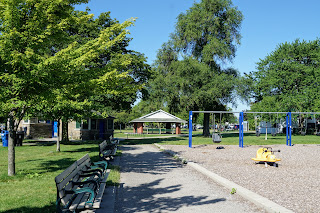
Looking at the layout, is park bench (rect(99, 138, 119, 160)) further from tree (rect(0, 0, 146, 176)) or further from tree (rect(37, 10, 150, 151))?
tree (rect(0, 0, 146, 176))

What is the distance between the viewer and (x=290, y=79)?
4322 cm

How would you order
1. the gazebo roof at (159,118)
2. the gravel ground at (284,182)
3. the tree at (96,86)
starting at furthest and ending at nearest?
1. the gazebo roof at (159,118)
2. the tree at (96,86)
3. the gravel ground at (284,182)

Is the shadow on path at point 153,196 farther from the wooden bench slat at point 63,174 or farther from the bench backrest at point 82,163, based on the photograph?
the wooden bench slat at point 63,174

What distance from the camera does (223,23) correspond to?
118 feet

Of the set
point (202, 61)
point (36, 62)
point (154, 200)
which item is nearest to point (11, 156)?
point (36, 62)

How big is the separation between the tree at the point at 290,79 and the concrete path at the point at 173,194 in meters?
31.2

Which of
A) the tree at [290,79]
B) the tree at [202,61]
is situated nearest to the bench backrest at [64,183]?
the tree at [202,61]

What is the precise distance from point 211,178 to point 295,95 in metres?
37.9

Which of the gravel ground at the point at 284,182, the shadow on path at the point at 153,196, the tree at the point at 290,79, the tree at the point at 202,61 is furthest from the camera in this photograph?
the tree at the point at 290,79

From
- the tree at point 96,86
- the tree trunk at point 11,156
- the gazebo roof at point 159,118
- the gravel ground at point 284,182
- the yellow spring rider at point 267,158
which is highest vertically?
the tree at point 96,86

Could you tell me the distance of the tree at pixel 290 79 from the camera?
1618 inches

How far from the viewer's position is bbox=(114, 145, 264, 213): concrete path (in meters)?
6.20

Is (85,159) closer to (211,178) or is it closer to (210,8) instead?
(211,178)

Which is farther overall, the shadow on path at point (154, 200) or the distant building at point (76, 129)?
the distant building at point (76, 129)
